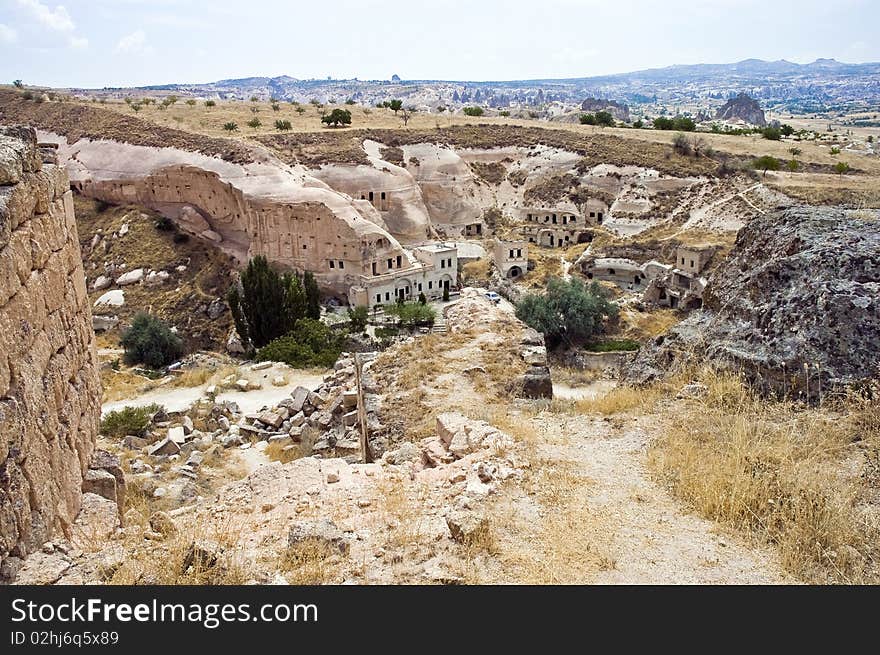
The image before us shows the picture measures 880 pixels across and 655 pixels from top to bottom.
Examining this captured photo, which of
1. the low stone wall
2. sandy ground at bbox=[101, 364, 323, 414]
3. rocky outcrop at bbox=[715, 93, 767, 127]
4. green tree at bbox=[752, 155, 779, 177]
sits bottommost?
the low stone wall

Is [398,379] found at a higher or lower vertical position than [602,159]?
lower

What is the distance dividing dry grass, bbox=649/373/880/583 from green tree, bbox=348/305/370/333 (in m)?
21.6

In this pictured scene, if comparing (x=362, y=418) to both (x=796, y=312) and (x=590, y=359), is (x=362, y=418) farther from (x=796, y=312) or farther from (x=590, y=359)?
(x=590, y=359)

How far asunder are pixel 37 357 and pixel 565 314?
74.1 ft

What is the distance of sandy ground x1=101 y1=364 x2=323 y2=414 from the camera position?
43.9 ft

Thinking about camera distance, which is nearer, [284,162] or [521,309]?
[521,309]

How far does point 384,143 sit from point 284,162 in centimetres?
912

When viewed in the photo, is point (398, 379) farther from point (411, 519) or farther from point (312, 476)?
point (411, 519)

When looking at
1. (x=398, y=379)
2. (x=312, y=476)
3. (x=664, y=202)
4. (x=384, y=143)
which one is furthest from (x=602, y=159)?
(x=312, y=476)

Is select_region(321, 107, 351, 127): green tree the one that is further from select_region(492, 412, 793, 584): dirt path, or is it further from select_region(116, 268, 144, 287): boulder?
select_region(492, 412, 793, 584): dirt path

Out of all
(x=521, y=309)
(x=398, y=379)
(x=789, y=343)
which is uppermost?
(x=789, y=343)

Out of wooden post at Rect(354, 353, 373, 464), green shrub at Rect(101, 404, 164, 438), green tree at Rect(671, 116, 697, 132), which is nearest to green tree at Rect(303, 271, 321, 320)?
green shrub at Rect(101, 404, 164, 438)

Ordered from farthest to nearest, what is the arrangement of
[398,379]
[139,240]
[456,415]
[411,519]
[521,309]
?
[139,240]
[521,309]
[398,379]
[456,415]
[411,519]

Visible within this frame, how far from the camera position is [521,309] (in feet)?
85.7
